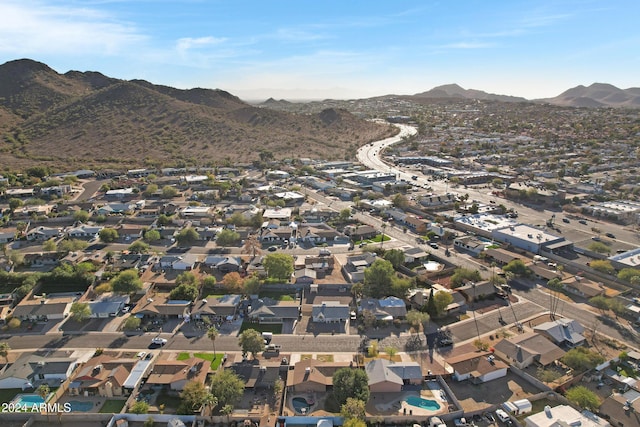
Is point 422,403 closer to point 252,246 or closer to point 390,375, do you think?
point 390,375

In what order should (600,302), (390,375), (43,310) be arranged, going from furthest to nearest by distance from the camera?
1. (600,302)
2. (43,310)
3. (390,375)

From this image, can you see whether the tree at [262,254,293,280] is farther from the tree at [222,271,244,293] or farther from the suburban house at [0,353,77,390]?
the suburban house at [0,353,77,390]

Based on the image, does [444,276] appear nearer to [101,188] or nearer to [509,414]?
[509,414]

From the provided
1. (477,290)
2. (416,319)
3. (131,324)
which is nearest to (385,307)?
(416,319)

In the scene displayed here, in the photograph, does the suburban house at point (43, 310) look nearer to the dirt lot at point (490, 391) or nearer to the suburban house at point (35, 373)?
the suburban house at point (35, 373)

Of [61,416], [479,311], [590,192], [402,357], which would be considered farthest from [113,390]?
[590,192]

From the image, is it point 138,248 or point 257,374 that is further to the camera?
point 138,248
